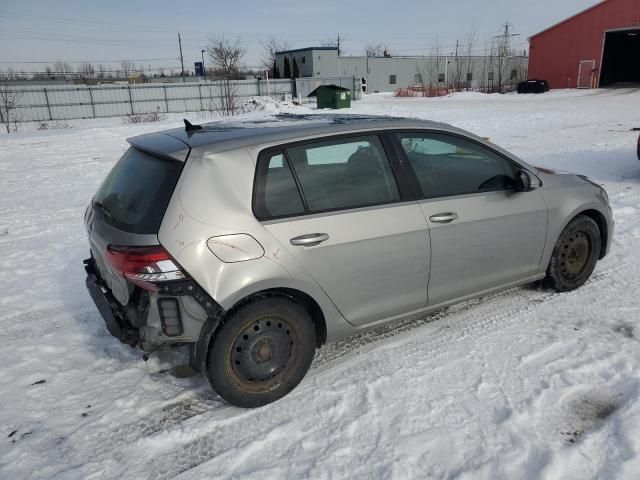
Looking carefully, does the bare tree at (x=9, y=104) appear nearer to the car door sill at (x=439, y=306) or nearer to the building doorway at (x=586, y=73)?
the car door sill at (x=439, y=306)

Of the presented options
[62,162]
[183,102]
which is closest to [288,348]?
[62,162]

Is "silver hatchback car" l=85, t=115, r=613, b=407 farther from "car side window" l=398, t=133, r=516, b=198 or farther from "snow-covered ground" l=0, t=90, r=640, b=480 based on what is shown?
"snow-covered ground" l=0, t=90, r=640, b=480

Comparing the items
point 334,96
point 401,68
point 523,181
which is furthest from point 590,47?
point 523,181

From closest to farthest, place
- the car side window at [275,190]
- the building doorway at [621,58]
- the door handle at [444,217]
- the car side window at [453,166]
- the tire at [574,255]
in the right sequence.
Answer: the car side window at [275,190], the door handle at [444,217], the car side window at [453,166], the tire at [574,255], the building doorway at [621,58]

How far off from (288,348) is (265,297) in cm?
40

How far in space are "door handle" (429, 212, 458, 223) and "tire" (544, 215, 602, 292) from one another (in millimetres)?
1303

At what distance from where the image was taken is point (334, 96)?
27125mm

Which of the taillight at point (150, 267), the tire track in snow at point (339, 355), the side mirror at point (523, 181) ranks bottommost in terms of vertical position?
the tire track in snow at point (339, 355)

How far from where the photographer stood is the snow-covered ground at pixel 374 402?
2.56 meters

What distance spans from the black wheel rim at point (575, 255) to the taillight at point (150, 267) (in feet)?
10.9

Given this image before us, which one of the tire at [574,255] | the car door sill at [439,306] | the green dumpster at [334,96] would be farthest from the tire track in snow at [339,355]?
the green dumpster at [334,96]

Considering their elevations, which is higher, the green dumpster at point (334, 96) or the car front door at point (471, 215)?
the green dumpster at point (334, 96)

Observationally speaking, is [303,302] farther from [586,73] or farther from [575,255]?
[586,73]

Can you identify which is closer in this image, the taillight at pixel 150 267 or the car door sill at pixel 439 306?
the taillight at pixel 150 267
